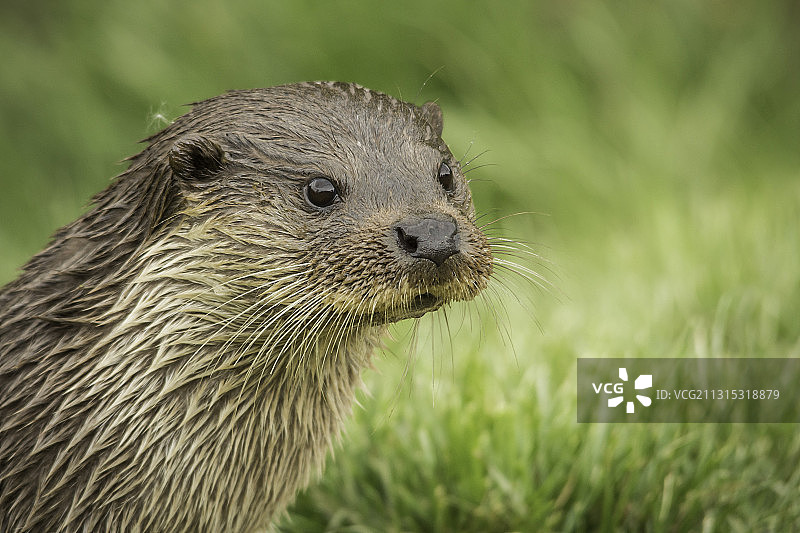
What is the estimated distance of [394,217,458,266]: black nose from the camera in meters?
1.86

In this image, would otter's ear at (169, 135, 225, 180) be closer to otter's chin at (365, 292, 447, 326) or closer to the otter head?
the otter head

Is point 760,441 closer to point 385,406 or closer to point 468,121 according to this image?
point 385,406

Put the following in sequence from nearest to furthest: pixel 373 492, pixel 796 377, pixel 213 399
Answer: pixel 213 399
pixel 373 492
pixel 796 377

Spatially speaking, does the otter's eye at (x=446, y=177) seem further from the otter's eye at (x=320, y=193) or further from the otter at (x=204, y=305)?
the otter's eye at (x=320, y=193)

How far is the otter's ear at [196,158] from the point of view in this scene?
78.7 inches

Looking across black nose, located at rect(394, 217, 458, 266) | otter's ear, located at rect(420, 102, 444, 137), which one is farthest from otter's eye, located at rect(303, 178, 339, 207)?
otter's ear, located at rect(420, 102, 444, 137)

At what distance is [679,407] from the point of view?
9.25 ft

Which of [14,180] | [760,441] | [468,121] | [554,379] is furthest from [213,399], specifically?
[14,180]

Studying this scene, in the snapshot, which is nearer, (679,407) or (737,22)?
(679,407)

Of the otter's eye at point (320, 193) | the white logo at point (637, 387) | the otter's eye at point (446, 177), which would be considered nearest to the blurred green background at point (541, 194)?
the white logo at point (637, 387)

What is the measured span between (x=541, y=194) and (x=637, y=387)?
78.7 inches

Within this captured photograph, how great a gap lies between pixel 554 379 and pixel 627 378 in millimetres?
230

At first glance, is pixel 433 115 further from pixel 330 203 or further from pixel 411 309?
pixel 411 309

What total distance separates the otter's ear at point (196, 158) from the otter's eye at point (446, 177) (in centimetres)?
48
